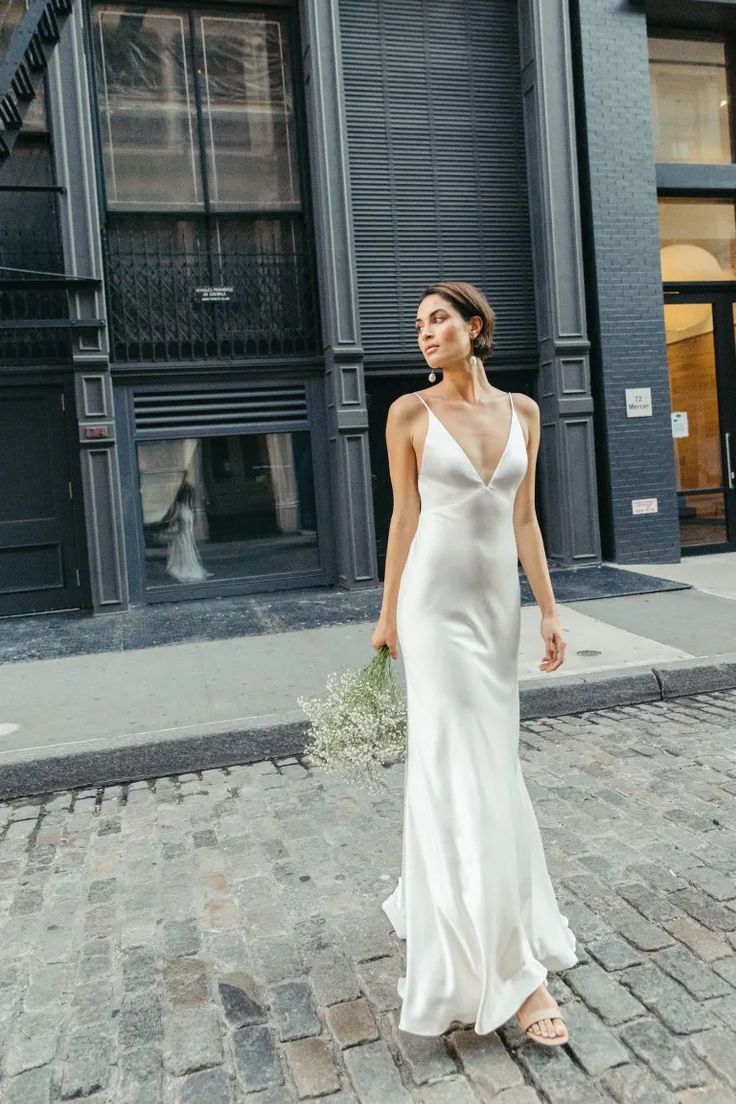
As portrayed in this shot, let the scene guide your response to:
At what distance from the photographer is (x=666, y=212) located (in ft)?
38.7

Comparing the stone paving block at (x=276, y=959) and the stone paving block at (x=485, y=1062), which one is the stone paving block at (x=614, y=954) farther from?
the stone paving block at (x=276, y=959)

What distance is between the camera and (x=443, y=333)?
2.54 meters

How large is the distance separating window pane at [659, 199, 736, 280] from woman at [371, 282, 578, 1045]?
10366mm

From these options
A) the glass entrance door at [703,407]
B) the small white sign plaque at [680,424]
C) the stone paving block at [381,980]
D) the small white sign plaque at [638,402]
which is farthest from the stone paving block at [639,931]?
the small white sign plaque at [680,424]

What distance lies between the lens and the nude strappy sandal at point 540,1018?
239 cm

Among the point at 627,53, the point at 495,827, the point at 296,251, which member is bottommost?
the point at 495,827

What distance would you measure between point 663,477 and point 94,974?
988 cm

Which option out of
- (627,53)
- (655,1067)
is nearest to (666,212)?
(627,53)

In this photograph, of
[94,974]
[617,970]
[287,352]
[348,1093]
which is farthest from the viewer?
[287,352]

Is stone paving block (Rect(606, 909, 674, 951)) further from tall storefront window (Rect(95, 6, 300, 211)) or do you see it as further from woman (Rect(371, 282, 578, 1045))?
tall storefront window (Rect(95, 6, 300, 211))

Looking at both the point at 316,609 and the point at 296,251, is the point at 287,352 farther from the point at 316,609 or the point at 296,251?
the point at 316,609

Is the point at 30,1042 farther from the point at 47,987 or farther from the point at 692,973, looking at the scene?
the point at 692,973

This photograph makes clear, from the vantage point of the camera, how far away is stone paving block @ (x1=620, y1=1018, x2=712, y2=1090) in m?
2.24

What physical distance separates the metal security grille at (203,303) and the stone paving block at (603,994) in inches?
342
